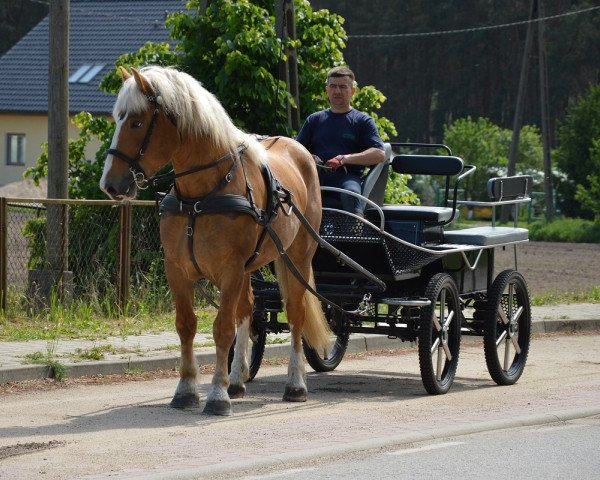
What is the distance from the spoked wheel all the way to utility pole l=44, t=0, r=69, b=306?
4034 mm

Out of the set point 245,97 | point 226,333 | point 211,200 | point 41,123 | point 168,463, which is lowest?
point 168,463

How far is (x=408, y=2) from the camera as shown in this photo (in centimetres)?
7681

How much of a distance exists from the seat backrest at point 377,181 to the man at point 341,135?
0.08 metres

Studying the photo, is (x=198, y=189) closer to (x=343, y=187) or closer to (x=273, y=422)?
(x=273, y=422)

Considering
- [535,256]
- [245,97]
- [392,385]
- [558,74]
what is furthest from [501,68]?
[392,385]

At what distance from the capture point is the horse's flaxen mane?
829 cm

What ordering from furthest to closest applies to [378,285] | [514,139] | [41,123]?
[41,123] → [514,139] → [378,285]

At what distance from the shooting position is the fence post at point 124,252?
14367 millimetres

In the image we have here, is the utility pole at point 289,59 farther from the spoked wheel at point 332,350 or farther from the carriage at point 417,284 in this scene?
the spoked wheel at point 332,350

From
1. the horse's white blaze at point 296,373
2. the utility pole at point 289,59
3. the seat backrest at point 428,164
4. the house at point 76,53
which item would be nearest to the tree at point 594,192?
the house at point 76,53

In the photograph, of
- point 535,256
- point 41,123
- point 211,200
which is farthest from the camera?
point 41,123

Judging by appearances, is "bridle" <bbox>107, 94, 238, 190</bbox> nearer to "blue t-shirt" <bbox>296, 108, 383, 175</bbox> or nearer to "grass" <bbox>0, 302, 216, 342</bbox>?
"blue t-shirt" <bbox>296, 108, 383, 175</bbox>

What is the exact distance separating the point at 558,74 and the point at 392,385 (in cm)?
6290

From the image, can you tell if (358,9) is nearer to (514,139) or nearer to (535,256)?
(514,139)
